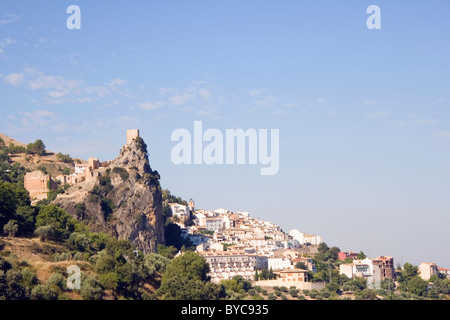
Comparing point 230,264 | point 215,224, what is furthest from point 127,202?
point 215,224

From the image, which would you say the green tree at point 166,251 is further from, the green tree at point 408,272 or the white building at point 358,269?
the green tree at point 408,272

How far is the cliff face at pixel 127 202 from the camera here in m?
90.4

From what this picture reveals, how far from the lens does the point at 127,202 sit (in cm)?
9488

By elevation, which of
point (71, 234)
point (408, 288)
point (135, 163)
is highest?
point (135, 163)

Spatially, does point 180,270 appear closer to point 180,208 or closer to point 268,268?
point 268,268

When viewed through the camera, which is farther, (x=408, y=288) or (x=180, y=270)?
(x=408, y=288)

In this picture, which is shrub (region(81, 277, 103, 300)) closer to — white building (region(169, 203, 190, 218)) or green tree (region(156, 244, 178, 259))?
green tree (region(156, 244, 178, 259))

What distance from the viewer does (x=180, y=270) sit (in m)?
66.6

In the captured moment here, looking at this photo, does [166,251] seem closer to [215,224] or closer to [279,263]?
[279,263]

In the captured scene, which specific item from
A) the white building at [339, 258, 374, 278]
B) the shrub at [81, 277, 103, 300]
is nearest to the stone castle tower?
the white building at [339, 258, 374, 278]

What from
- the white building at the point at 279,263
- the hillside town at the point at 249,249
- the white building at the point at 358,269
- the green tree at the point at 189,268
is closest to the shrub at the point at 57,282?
the green tree at the point at 189,268

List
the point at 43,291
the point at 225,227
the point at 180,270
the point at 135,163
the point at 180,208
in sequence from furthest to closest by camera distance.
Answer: the point at 225,227 < the point at 180,208 < the point at 135,163 < the point at 180,270 < the point at 43,291
